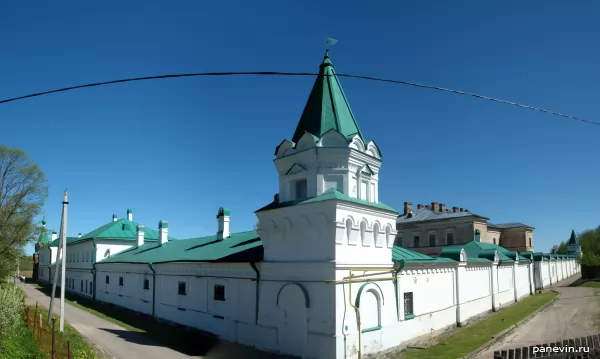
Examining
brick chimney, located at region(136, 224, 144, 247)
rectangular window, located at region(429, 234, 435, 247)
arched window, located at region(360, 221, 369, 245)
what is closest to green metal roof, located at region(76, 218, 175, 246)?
brick chimney, located at region(136, 224, 144, 247)

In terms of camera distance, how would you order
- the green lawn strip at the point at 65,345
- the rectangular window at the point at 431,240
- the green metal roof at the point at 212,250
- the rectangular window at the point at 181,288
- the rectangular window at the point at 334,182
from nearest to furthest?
the green lawn strip at the point at 65,345 → the rectangular window at the point at 334,182 → the green metal roof at the point at 212,250 → the rectangular window at the point at 181,288 → the rectangular window at the point at 431,240

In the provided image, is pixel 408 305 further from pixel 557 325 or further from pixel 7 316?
pixel 7 316

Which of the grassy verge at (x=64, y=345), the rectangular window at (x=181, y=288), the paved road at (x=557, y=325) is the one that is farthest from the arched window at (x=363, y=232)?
the rectangular window at (x=181, y=288)

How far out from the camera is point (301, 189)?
15.7 metres

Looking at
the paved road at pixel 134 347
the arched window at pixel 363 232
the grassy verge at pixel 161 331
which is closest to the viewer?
the arched window at pixel 363 232

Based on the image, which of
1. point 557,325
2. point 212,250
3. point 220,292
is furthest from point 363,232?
point 557,325

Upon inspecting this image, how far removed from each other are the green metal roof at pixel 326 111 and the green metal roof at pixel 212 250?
5322mm

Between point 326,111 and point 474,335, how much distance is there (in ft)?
39.2

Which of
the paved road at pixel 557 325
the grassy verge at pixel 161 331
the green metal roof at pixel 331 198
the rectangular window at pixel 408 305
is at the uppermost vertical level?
the green metal roof at pixel 331 198

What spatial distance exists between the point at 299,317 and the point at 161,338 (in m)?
8.23

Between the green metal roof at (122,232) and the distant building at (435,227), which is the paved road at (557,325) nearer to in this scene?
the distant building at (435,227)

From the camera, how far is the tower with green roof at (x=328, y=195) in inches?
552

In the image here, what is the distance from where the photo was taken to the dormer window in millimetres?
15516

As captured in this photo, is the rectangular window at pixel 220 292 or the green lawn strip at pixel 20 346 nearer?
the green lawn strip at pixel 20 346
